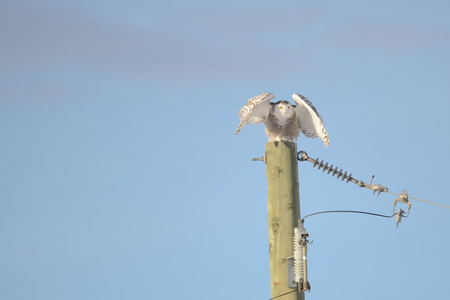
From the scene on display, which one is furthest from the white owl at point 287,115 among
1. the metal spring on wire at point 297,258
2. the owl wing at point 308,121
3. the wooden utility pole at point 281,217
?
the metal spring on wire at point 297,258

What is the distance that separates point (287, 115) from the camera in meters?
10.1

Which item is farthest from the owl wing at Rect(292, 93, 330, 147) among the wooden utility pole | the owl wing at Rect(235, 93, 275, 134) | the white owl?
the wooden utility pole

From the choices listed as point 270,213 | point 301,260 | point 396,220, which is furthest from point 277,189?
point 396,220

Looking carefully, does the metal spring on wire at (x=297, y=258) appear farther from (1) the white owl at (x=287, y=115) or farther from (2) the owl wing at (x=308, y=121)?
(2) the owl wing at (x=308, y=121)

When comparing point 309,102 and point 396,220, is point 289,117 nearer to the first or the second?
point 309,102

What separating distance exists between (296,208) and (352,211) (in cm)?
66

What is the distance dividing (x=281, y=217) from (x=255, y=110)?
5.11 feet

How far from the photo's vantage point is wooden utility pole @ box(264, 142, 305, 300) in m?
9.44

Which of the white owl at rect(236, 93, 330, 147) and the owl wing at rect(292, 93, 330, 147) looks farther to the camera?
the owl wing at rect(292, 93, 330, 147)

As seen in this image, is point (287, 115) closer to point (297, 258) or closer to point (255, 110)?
point (255, 110)

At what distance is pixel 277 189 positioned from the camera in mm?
9500

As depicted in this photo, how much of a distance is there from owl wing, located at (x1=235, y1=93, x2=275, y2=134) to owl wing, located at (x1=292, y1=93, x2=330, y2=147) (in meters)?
0.38

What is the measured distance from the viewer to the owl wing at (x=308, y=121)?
10289 millimetres

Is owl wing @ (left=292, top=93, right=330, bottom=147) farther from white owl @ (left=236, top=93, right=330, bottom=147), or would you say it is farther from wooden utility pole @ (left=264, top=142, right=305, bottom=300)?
wooden utility pole @ (left=264, top=142, right=305, bottom=300)
